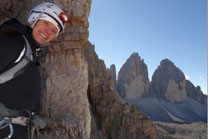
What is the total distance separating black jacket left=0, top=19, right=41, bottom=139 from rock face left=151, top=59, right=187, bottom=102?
64.5 meters

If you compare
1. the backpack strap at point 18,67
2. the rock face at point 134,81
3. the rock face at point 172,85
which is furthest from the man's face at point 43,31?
the rock face at point 172,85

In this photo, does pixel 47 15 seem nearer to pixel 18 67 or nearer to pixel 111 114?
pixel 18 67

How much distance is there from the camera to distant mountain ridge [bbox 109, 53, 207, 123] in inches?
2173

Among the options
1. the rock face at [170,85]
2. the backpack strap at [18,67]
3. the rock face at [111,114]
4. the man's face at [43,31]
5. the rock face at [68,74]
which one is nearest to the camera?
the backpack strap at [18,67]

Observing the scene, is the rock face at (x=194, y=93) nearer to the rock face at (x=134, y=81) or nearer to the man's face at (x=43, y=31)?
the rock face at (x=134, y=81)

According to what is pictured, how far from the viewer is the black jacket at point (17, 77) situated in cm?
132

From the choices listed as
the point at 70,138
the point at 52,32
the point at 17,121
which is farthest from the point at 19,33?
the point at 70,138

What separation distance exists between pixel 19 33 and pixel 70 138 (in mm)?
1644

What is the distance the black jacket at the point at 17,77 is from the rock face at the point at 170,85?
64519 millimetres

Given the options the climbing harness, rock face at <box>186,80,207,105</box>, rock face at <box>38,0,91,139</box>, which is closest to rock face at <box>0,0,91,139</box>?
rock face at <box>38,0,91,139</box>

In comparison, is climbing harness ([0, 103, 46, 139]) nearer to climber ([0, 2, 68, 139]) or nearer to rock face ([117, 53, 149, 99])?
climber ([0, 2, 68, 139])

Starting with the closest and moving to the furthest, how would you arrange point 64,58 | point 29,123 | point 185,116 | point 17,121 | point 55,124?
point 17,121 → point 29,123 → point 55,124 → point 64,58 → point 185,116

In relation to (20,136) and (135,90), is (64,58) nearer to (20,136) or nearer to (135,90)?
(20,136)

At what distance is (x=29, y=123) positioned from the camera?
158cm
